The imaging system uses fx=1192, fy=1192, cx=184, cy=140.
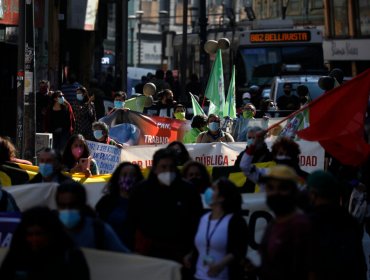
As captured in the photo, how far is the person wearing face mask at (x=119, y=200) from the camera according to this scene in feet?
26.0

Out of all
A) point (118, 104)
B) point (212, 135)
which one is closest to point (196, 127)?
point (212, 135)

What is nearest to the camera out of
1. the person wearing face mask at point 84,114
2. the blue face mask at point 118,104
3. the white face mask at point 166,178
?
the white face mask at point 166,178

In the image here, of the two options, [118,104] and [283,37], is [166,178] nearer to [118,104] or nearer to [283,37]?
[118,104]

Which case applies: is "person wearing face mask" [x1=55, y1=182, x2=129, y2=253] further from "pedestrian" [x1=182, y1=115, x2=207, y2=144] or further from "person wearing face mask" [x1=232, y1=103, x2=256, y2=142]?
"person wearing face mask" [x1=232, y1=103, x2=256, y2=142]

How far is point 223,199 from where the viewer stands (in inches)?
288

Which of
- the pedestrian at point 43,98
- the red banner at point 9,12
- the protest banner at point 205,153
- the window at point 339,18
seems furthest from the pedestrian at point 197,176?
the window at point 339,18

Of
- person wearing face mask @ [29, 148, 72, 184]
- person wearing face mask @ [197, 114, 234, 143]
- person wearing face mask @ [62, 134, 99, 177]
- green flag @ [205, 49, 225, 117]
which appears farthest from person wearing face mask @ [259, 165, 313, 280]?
green flag @ [205, 49, 225, 117]

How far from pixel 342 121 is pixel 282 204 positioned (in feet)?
12.7

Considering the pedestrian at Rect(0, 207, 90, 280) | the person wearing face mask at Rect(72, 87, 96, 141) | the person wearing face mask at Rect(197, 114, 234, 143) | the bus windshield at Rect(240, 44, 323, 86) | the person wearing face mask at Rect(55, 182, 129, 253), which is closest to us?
the pedestrian at Rect(0, 207, 90, 280)

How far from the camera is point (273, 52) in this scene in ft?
99.7

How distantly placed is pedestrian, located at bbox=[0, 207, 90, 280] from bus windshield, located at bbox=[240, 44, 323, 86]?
24.0 metres

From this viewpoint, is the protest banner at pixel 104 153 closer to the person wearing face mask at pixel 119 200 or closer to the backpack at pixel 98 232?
the person wearing face mask at pixel 119 200

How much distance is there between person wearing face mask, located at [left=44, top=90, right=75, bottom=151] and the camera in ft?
58.0

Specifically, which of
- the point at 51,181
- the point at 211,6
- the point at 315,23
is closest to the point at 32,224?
the point at 51,181
